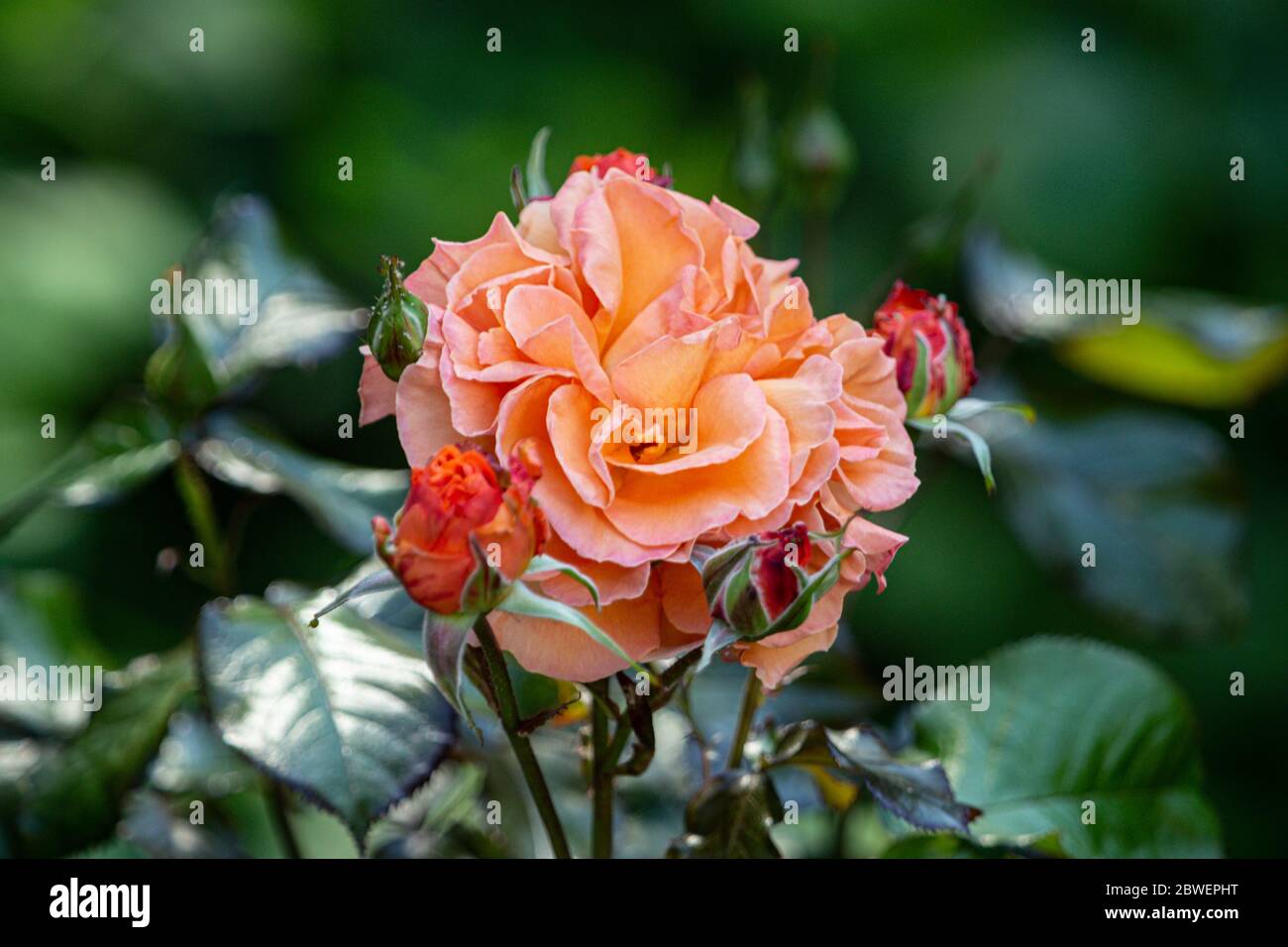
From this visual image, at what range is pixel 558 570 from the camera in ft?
1.28

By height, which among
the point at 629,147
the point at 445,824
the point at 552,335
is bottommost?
the point at 445,824

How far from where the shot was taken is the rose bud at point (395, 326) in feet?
1.41

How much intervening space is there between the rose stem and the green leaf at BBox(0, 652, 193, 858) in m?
0.21

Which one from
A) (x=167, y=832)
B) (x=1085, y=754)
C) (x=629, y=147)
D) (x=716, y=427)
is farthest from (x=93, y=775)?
(x=629, y=147)

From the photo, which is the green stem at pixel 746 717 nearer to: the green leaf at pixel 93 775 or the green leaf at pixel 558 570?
the green leaf at pixel 558 570

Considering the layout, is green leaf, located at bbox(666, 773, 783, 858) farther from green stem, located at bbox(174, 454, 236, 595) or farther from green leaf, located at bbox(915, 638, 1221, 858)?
green stem, located at bbox(174, 454, 236, 595)

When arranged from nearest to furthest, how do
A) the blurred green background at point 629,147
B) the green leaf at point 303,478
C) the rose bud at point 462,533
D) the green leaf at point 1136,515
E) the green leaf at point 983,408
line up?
1. the rose bud at point 462,533
2. the green leaf at point 983,408
3. the green leaf at point 303,478
4. the green leaf at point 1136,515
5. the blurred green background at point 629,147

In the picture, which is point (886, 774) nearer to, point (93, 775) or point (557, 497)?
point (557, 497)

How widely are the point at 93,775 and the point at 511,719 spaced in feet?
0.81

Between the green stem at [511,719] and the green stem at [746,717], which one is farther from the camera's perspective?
the green stem at [746,717]

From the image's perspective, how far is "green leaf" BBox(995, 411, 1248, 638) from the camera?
2.63 ft

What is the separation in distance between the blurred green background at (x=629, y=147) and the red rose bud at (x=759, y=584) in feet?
3.56

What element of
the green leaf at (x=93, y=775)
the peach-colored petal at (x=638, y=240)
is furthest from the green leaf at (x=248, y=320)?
the peach-colored petal at (x=638, y=240)

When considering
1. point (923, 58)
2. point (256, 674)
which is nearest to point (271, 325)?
point (256, 674)
